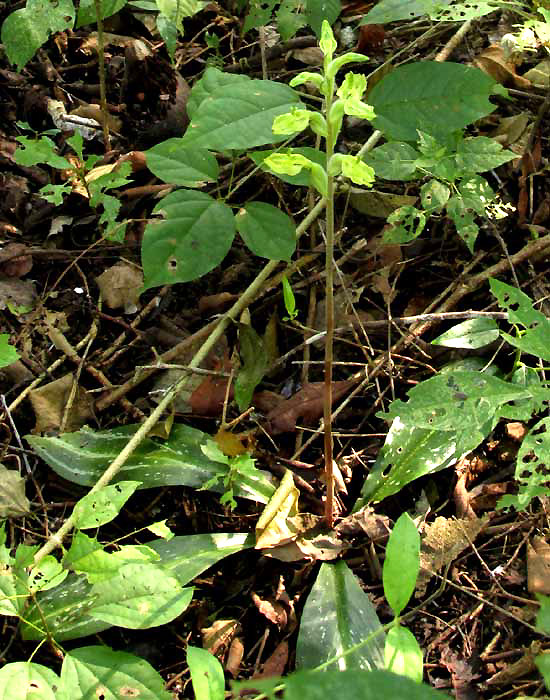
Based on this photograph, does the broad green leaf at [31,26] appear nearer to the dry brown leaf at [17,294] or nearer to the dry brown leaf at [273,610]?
the dry brown leaf at [17,294]

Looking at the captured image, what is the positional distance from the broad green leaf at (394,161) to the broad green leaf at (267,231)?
0.36 meters

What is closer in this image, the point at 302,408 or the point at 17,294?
the point at 302,408

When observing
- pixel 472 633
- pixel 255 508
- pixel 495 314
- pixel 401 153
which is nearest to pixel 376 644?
pixel 472 633

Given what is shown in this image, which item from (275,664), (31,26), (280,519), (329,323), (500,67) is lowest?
(275,664)

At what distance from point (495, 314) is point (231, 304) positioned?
0.89 meters

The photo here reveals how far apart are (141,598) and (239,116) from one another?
48.6 inches

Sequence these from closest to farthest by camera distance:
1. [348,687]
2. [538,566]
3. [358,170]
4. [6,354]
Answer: [348,687] → [358,170] → [538,566] → [6,354]

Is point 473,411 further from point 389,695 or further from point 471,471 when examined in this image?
point 389,695

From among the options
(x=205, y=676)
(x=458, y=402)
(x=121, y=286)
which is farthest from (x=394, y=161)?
(x=205, y=676)

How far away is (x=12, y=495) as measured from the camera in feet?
7.32

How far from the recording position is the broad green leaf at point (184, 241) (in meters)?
2.22

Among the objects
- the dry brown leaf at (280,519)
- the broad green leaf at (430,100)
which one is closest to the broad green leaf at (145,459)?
the dry brown leaf at (280,519)

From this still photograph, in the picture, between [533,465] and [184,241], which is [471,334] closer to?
[533,465]

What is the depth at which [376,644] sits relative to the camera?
186 cm
